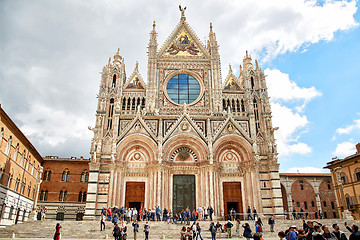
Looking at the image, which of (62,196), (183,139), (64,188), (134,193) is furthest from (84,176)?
(183,139)

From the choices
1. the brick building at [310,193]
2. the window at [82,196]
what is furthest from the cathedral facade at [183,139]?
the brick building at [310,193]

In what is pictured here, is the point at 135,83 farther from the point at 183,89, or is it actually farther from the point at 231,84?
the point at 231,84

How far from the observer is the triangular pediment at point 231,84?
3092 centimetres

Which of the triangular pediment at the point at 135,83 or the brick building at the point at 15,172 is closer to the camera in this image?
the brick building at the point at 15,172

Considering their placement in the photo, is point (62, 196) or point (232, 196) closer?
point (232, 196)

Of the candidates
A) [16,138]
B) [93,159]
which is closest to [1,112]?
[16,138]

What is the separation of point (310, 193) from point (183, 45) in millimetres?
26590

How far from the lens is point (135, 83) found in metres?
30.5

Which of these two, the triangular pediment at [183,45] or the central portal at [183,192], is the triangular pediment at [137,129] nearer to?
the central portal at [183,192]

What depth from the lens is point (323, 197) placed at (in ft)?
127

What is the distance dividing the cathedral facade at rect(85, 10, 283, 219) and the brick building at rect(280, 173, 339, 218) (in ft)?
45.5

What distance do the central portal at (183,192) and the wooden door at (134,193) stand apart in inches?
119

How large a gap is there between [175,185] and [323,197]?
79.1 feet

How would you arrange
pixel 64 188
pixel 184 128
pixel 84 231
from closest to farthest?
pixel 84 231
pixel 184 128
pixel 64 188
